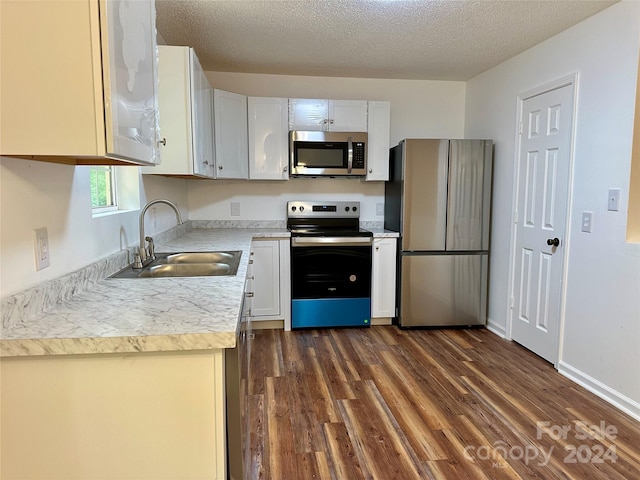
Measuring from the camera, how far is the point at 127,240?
212 centimetres

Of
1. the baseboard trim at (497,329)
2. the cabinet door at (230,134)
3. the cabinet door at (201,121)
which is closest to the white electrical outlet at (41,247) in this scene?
the cabinet door at (201,121)

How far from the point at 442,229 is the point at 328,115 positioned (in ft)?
4.78

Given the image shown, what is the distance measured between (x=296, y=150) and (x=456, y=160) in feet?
4.59

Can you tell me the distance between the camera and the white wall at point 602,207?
2.25m

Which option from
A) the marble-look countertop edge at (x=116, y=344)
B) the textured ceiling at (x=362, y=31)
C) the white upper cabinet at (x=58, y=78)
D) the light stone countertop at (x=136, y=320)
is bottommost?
the marble-look countertop edge at (x=116, y=344)

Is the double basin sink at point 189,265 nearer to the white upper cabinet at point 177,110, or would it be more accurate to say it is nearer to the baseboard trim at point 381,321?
the white upper cabinet at point 177,110

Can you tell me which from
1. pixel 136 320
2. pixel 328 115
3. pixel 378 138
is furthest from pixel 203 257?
pixel 378 138

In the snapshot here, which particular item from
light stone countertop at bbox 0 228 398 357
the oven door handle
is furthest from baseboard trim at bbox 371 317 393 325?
light stone countertop at bbox 0 228 398 357

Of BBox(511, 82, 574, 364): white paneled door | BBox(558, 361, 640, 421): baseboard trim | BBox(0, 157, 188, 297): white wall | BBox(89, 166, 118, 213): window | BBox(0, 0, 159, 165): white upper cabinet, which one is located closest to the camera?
BBox(0, 0, 159, 165): white upper cabinet

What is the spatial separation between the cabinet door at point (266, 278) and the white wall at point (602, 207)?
7.23 feet

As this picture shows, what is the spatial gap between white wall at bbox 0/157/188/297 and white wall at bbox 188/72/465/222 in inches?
77.1

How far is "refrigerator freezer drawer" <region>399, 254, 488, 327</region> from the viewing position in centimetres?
357

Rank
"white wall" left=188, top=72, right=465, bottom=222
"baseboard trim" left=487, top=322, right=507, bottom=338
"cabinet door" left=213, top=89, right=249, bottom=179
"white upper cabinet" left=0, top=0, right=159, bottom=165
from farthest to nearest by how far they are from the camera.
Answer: "white wall" left=188, top=72, right=465, bottom=222 → "baseboard trim" left=487, top=322, right=507, bottom=338 → "cabinet door" left=213, top=89, right=249, bottom=179 → "white upper cabinet" left=0, top=0, right=159, bottom=165

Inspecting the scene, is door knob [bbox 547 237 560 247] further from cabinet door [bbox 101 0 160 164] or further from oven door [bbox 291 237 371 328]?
cabinet door [bbox 101 0 160 164]
